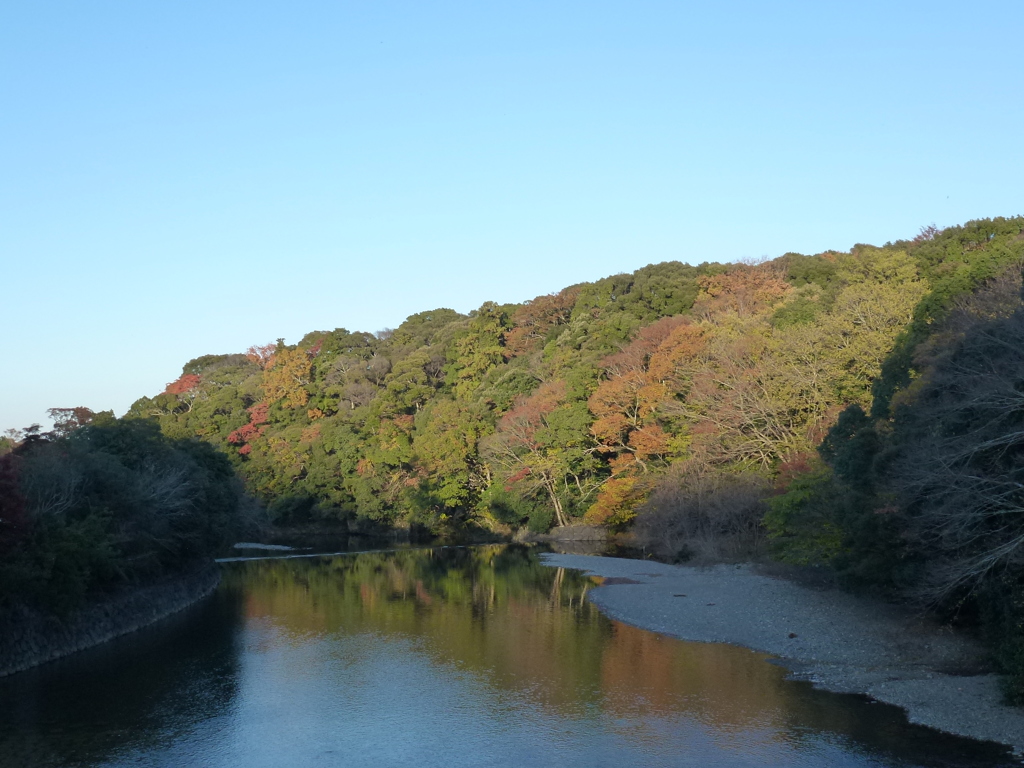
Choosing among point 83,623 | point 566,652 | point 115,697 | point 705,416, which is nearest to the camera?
point 115,697

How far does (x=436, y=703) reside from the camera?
17.6m

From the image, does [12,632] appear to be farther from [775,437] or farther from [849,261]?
[849,261]

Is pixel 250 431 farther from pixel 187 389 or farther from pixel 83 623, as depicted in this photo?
pixel 83 623

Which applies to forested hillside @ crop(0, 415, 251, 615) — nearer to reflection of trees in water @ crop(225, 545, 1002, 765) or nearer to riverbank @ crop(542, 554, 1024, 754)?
reflection of trees in water @ crop(225, 545, 1002, 765)

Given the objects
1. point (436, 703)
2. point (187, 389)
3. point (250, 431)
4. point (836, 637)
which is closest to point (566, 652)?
point (436, 703)

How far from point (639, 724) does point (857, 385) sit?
2635 cm

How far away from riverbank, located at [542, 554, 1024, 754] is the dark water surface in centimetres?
63

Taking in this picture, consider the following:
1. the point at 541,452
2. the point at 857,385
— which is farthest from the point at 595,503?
the point at 857,385

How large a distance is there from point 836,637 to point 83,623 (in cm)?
1955

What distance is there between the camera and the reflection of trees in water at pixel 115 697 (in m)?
15.4

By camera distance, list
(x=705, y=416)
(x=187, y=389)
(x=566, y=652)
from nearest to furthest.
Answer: (x=566, y=652) < (x=705, y=416) < (x=187, y=389)

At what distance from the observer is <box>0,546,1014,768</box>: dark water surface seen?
47.5ft

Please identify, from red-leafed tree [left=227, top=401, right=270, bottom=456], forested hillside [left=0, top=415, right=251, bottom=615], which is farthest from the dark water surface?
red-leafed tree [left=227, top=401, right=270, bottom=456]

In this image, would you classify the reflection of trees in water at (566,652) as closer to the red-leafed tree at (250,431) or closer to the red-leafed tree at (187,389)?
the red-leafed tree at (250,431)
